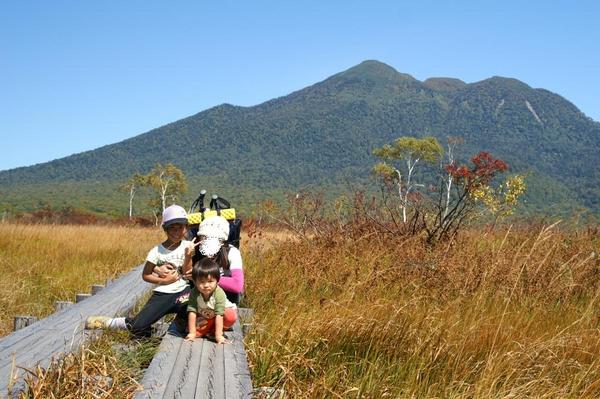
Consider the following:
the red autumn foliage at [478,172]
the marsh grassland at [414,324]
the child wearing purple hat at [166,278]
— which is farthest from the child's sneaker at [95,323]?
the red autumn foliage at [478,172]

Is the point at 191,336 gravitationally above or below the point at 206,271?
below

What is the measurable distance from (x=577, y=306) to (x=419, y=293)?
3.69ft

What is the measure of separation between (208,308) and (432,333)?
1219 millimetres

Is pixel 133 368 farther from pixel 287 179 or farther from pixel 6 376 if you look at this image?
pixel 287 179

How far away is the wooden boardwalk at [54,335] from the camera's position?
9.78 ft

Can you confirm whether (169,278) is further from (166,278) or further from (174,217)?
(174,217)

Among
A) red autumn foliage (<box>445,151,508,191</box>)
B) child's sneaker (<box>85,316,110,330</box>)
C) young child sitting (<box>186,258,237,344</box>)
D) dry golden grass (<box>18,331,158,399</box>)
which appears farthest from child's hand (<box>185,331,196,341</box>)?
red autumn foliage (<box>445,151,508,191</box>)

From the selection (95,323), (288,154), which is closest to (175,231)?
(95,323)

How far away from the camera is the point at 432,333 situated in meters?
3.52

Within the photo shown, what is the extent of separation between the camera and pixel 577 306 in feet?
15.0

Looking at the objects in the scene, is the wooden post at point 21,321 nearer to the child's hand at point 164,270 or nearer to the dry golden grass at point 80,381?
the child's hand at point 164,270

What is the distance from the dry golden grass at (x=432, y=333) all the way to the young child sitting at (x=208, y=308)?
0.66 feet

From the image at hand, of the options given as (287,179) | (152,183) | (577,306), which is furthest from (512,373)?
(287,179)

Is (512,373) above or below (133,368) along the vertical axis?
below
